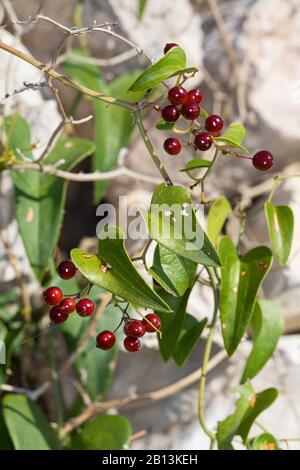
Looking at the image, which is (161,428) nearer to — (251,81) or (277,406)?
(277,406)

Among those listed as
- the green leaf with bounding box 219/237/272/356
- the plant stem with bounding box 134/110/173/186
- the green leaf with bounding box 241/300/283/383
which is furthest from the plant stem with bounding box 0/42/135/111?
the green leaf with bounding box 241/300/283/383

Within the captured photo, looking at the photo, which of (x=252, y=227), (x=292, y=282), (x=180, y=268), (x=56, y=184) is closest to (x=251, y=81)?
(x=252, y=227)

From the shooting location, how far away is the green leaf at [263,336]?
106 centimetres

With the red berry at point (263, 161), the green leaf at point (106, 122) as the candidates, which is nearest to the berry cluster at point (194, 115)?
the red berry at point (263, 161)

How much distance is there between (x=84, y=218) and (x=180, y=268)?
2.83ft

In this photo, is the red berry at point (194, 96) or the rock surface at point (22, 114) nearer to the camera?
the red berry at point (194, 96)

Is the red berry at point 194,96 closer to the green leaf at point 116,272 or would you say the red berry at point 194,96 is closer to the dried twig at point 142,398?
the green leaf at point 116,272

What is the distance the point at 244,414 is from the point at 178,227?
0.36 metres

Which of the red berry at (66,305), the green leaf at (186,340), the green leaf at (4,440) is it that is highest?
the red berry at (66,305)

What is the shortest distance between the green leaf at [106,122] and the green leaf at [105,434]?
384 mm

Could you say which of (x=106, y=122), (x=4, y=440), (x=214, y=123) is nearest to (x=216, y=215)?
(x=214, y=123)

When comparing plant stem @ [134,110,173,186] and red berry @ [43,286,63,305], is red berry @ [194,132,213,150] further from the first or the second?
red berry @ [43,286,63,305]

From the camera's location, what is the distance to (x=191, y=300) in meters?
1.32

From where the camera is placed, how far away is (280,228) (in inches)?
36.9
